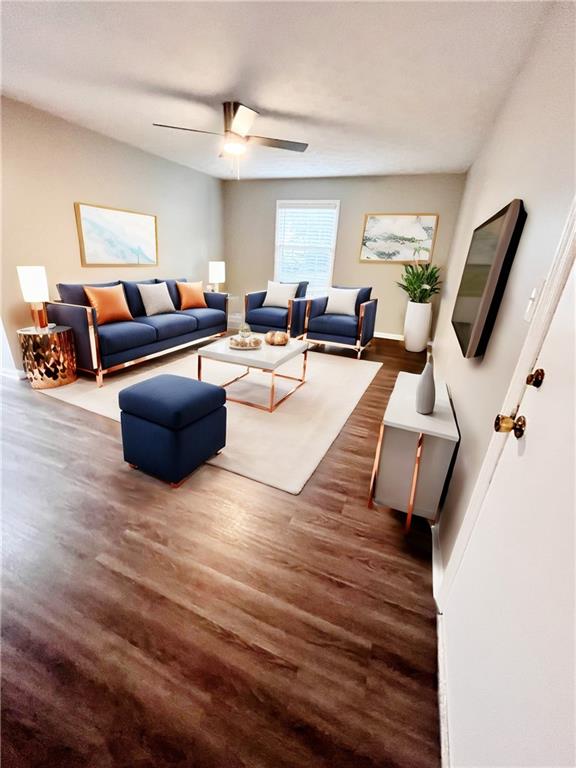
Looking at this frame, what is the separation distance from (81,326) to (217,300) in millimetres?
2159

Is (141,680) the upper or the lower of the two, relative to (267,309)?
lower

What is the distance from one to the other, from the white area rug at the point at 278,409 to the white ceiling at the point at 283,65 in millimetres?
2474

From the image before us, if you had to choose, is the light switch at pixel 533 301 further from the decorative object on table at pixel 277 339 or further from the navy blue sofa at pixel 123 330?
the navy blue sofa at pixel 123 330

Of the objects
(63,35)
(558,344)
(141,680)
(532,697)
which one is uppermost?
(63,35)

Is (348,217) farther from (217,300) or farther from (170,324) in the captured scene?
(170,324)

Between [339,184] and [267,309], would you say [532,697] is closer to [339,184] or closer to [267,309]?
[267,309]

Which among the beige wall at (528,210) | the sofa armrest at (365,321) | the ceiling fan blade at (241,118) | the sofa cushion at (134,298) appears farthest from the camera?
the sofa armrest at (365,321)

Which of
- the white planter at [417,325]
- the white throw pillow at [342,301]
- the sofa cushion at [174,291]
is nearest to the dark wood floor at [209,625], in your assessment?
the sofa cushion at [174,291]

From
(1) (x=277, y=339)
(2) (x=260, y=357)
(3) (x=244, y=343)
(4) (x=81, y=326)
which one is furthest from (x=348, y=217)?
(4) (x=81, y=326)

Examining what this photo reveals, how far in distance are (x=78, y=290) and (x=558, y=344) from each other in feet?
13.0

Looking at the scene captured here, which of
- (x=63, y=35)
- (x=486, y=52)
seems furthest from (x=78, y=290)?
(x=486, y=52)

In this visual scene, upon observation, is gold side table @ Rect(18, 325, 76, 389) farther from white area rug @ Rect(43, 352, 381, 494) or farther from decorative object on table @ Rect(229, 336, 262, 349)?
decorative object on table @ Rect(229, 336, 262, 349)

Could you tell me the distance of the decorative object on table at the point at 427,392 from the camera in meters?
1.64

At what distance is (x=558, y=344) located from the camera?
2.65 feet
